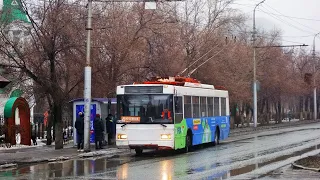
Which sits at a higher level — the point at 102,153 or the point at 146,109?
the point at 146,109

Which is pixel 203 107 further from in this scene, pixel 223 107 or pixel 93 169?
pixel 93 169

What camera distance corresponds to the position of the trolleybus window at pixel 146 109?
23.8 metres

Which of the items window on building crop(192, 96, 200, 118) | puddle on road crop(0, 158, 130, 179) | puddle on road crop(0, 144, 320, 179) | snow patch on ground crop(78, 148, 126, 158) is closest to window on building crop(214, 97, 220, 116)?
window on building crop(192, 96, 200, 118)

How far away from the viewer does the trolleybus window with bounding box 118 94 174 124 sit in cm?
2383

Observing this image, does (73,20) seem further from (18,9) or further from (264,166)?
(264,166)

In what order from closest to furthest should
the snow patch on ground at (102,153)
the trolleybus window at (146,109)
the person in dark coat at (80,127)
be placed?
1. the trolleybus window at (146,109)
2. the snow patch on ground at (102,153)
3. the person in dark coat at (80,127)

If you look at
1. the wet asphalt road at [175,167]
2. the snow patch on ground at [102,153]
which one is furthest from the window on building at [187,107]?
the snow patch on ground at [102,153]

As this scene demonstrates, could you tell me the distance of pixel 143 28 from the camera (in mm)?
31938

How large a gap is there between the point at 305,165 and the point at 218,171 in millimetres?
2982

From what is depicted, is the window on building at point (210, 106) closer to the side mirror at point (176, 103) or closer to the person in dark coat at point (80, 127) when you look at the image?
the side mirror at point (176, 103)

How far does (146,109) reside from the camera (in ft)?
78.5

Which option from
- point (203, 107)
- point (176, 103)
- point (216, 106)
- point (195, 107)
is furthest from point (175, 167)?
point (216, 106)

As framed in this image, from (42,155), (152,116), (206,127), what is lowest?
(42,155)

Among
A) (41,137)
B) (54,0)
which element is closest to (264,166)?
(54,0)
